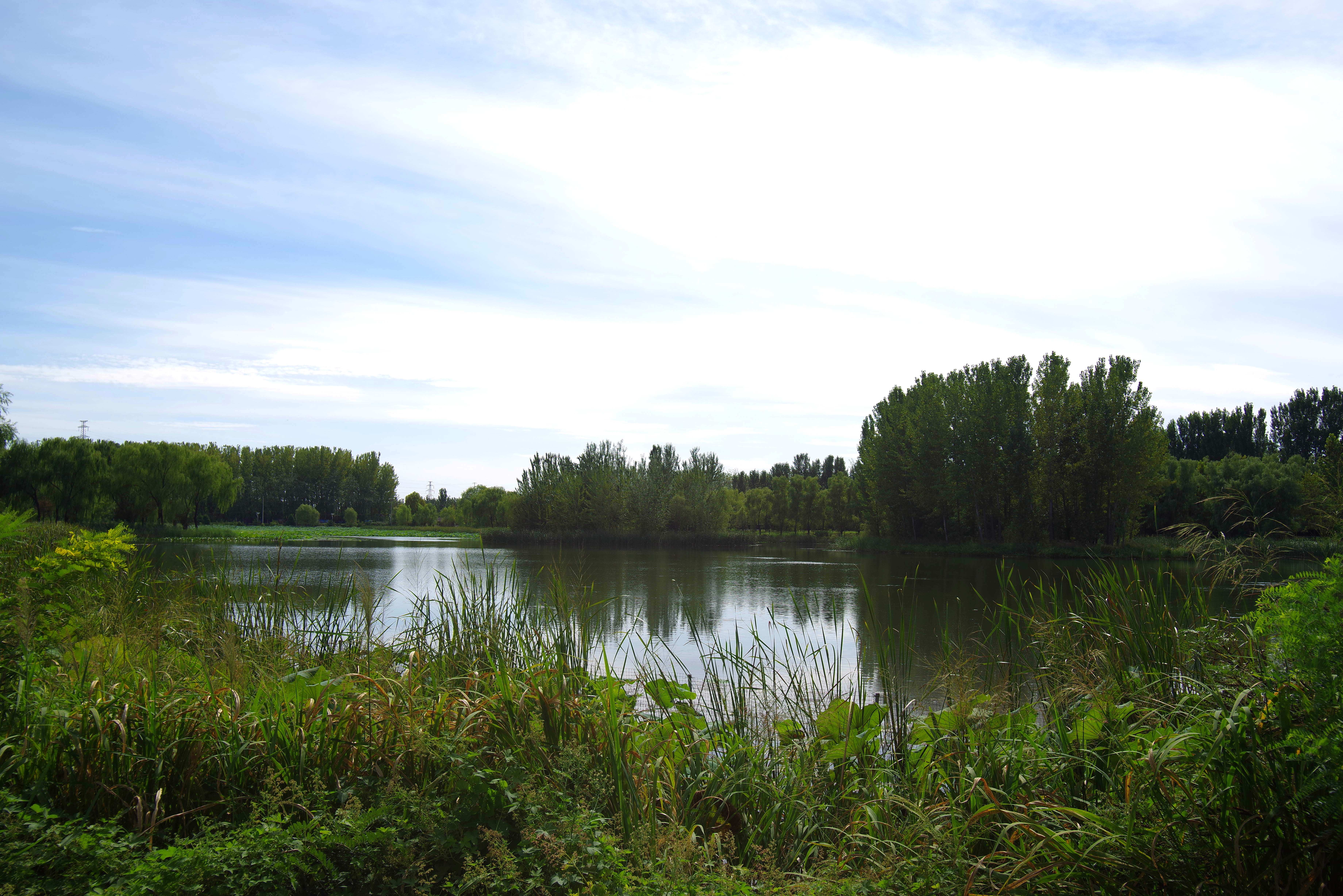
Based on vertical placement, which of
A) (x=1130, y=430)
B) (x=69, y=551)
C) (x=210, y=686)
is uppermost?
(x=1130, y=430)

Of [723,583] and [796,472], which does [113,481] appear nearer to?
[723,583]

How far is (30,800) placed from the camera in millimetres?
2854

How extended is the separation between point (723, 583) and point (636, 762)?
18.9 metres

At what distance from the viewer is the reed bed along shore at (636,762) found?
2318 mm

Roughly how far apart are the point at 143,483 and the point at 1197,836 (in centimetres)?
5021

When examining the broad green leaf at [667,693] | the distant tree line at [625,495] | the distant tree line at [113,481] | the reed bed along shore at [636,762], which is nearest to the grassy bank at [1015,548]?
the distant tree line at [625,495]

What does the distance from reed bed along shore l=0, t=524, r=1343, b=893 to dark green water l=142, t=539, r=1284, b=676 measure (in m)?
0.63

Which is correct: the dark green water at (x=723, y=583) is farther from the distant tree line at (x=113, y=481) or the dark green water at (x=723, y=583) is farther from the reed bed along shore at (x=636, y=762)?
the distant tree line at (x=113, y=481)

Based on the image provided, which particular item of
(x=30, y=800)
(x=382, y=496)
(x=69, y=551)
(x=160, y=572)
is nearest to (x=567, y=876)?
(x=30, y=800)

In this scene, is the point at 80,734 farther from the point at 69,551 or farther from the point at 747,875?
the point at 747,875

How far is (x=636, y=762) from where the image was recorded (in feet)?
11.5

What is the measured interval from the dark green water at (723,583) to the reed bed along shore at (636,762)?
25.0 inches

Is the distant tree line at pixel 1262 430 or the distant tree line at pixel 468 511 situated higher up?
the distant tree line at pixel 1262 430

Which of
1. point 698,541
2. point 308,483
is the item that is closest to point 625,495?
point 698,541
